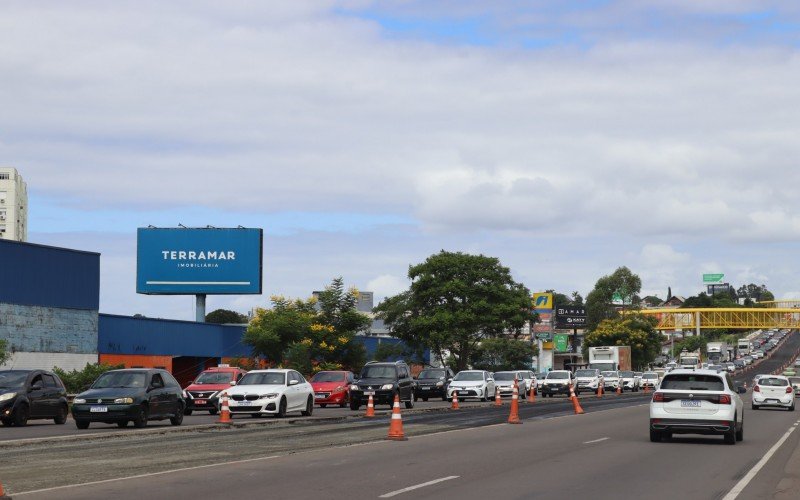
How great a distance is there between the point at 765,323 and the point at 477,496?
18643 cm

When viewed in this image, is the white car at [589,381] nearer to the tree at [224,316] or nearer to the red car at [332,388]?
the red car at [332,388]

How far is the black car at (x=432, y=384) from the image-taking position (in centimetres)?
5728

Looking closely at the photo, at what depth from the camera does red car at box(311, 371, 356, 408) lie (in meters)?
48.5

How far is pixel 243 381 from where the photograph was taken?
35.8 m

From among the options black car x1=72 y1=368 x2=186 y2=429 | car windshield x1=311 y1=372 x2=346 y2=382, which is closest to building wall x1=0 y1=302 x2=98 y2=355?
car windshield x1=311 y1=372 x2=346 y2=382

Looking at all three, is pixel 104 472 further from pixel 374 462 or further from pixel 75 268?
pixel 75 268

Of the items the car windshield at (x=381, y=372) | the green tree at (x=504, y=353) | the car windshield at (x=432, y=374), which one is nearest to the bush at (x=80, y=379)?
the car windshield at (x=381, y=372)

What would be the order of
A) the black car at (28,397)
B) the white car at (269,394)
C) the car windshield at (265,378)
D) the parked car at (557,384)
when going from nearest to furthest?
the black car at (28,397)
the white car at (269,394)
the car windshield at (265,378)
the parked car at (557,384)

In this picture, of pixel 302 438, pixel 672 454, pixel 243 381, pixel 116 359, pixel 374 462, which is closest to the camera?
pixel 374 462

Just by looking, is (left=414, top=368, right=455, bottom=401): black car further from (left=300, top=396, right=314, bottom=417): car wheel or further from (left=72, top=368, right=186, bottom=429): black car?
(left=72, top=368, right=186, bottom=429): black car

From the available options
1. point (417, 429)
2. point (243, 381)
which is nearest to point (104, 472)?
point (417, 429)

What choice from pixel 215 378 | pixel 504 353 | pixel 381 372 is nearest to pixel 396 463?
pixel 215 378

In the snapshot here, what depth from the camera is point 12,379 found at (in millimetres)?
30844

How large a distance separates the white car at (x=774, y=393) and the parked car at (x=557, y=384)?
1905cm
